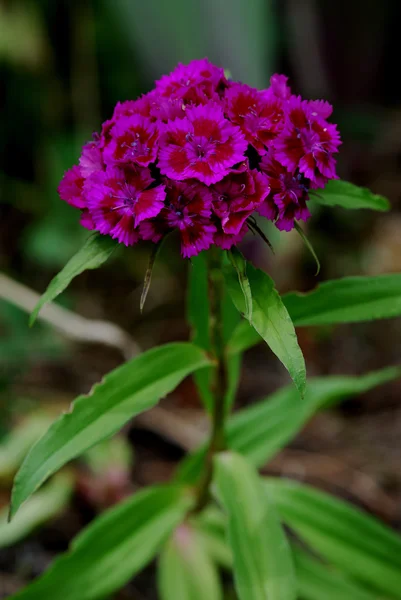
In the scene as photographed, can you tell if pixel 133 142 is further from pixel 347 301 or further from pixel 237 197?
pixel 347 301

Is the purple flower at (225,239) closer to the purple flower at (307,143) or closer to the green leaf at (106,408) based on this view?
the purple flower at (307,143)

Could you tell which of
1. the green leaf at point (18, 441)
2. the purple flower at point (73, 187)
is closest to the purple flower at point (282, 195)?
the purple flower at point (73, 187)

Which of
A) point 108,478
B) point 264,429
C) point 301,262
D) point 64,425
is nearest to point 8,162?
point 301,262

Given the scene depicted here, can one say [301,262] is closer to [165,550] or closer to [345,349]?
[345,349]

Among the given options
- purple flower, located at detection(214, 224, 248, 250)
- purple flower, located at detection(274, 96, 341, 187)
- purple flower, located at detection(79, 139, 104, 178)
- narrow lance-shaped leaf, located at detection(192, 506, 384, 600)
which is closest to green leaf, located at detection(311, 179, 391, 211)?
purple flower, located at detection(274, 96, 341, 187)

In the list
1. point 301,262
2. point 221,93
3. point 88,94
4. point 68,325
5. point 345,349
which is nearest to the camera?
point 221,93

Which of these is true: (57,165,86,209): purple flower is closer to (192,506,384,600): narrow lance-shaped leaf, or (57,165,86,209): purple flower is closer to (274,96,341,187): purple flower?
(274,96,341,187): purple flower
